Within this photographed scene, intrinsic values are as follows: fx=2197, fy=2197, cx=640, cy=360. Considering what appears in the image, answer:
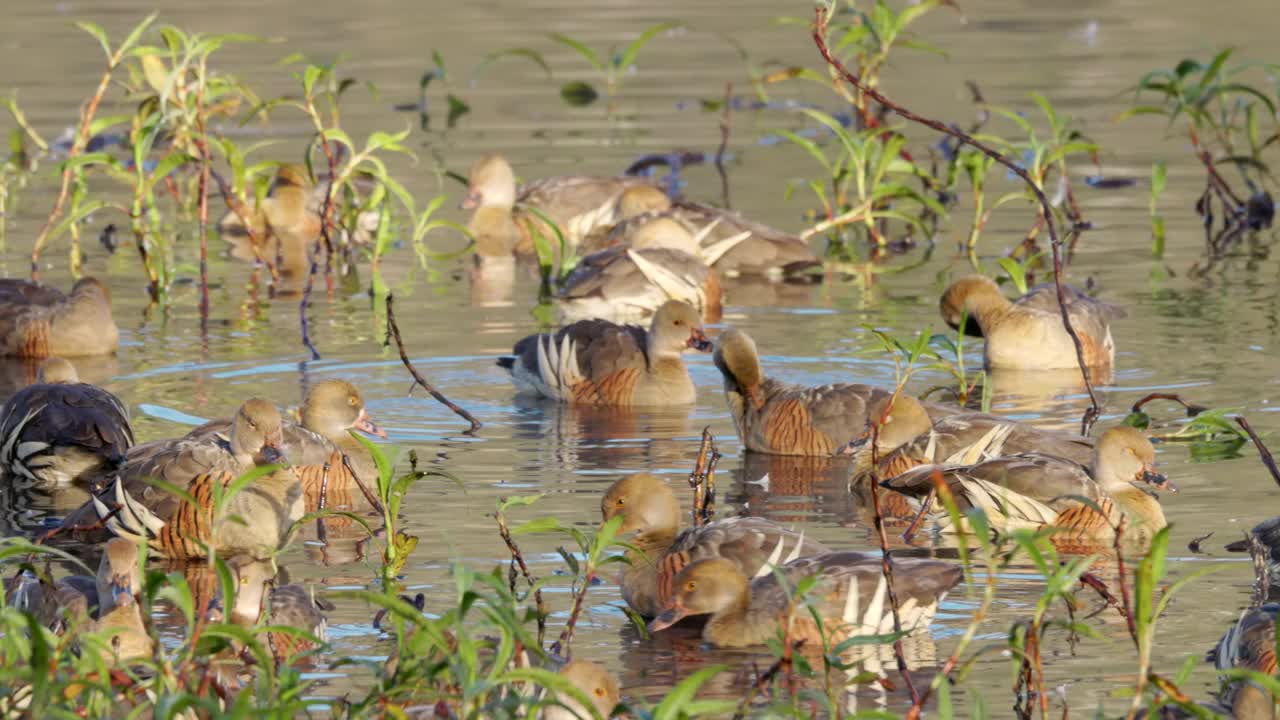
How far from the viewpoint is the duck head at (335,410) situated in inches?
430

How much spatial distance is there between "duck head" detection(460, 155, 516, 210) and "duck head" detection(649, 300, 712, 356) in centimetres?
683

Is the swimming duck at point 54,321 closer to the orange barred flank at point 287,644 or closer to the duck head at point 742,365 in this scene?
the duck head at point 742,365

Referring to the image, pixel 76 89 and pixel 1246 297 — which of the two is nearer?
pixel 1246 297

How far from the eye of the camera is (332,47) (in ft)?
93.5

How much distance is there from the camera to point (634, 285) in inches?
627

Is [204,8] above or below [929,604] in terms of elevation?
above

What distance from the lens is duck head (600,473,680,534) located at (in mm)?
9141

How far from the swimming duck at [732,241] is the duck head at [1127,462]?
757cm

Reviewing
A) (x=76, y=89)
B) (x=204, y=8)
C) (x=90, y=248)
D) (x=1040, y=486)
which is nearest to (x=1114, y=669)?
(x=1040, y=486)

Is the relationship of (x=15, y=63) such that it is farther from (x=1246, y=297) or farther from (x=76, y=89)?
(x=1246, y=297)

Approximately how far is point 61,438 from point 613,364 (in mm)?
3410

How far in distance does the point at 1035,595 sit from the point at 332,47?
2152cm

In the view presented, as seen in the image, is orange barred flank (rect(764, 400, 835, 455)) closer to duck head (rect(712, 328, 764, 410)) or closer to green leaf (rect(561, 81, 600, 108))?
duck head (rect(712, 328, 764, 410))

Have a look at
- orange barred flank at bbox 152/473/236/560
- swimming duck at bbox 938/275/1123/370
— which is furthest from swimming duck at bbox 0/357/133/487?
swimming duck at bbox 938/275/1123/370
